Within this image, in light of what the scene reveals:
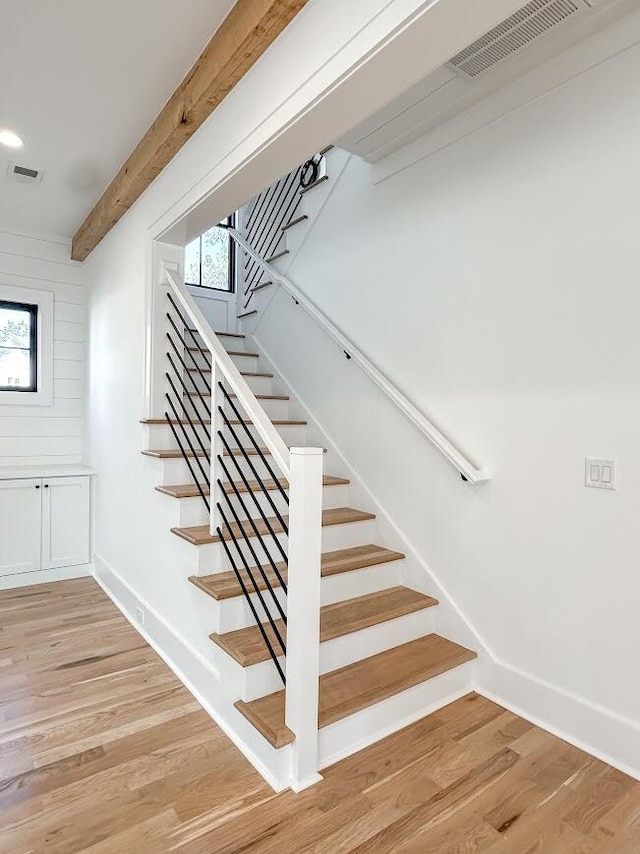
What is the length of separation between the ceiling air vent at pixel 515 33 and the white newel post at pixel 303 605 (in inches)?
61.7

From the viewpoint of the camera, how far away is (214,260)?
491 centimetres

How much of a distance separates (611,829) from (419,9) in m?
2.39

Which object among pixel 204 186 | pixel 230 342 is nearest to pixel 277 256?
pixel 230 342

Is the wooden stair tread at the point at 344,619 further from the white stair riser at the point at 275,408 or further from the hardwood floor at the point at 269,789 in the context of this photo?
the white stair riser at the point at 275,408

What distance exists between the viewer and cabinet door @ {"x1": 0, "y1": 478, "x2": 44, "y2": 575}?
140 inches

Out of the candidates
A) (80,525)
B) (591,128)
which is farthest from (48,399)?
(591,128)

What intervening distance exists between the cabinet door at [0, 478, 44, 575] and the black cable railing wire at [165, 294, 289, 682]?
4.75 feet

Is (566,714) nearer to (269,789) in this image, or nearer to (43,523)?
(269,789)

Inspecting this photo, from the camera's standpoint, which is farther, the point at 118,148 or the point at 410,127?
the point at 118,148

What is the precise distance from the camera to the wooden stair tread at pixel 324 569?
2.11 meters

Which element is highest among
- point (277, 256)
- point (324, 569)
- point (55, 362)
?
point (277, 256)

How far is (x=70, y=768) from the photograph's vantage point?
1.80 meters

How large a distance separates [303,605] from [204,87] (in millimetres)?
2051

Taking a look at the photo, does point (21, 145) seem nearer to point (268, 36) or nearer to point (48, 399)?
point (268, 36)
